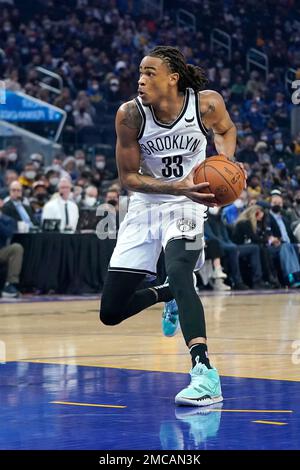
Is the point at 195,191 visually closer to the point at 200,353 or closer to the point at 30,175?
the point at 200,353

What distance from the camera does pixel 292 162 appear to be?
92.9ft

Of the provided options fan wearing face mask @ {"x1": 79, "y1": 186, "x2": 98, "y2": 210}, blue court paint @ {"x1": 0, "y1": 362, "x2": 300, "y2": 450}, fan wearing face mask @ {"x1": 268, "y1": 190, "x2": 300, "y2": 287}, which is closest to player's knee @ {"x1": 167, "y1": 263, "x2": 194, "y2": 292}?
blue court paint @ {"x1": 0, "y1": 362, "x2": 300, "y2": 450}

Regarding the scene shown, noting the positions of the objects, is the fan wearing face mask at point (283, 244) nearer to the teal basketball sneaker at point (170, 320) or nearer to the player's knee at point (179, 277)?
the teal basketball sneaker at point (170, 320)

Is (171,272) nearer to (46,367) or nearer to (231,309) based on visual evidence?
(46,367)

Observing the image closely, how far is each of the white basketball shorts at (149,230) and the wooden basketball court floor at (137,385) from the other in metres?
0.83

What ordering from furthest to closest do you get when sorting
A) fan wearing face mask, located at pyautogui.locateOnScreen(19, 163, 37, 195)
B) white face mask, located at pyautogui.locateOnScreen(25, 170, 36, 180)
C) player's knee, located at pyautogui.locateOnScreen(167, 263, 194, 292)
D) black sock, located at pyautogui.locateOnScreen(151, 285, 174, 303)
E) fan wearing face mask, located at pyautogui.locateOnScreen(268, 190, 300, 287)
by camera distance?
1. fan wearing face mask, located at pyautogui.locateOnScreen(268, 190, 300, 287)
2. white face mask, located at pyautogui.locateOnScreen(25, 170, 36, 180)
3. fan wearing face mask, located at pyautogui.locateOnScreen(19, 163, 37, 195)
4. black sock, located at pyautogui.locateOnScreen(151, 285, 174, 303)
5. player's knee, located at pyautogui.locateOnScreen(167, 263, 194, 292)

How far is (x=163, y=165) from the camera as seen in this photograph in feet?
24.2

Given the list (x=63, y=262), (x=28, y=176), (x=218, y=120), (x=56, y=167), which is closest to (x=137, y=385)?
(x=218, y=120)

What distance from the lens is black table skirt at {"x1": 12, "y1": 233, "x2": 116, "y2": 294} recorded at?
17703mm

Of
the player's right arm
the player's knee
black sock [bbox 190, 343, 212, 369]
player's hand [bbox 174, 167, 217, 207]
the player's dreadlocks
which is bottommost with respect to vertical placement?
black sock [bbox 190, 343, 212, 369]

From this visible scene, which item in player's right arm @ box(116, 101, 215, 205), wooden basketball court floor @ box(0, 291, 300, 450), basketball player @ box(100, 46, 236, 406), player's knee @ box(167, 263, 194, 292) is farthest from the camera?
player's right arm @ box(116, 101, 215, 205)

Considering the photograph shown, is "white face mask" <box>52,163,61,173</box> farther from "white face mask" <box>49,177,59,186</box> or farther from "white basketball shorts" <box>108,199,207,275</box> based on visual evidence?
"white basketball shorts" <box>108,199,207,275</box>

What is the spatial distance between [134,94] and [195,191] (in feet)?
71.9

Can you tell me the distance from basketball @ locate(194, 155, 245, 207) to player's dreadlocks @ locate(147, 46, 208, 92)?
0.61 m
